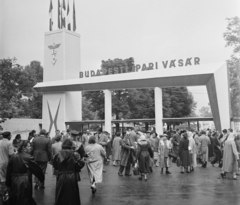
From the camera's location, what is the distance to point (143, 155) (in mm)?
10703

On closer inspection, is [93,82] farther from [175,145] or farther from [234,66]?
[175,145]

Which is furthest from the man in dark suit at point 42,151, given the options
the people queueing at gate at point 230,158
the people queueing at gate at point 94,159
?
the people queueing at gate at point 230,158

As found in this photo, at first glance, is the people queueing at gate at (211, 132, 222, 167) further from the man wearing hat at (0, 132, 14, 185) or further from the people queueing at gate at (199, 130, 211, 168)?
the man wearing hat at (0, 132, 14, 185)

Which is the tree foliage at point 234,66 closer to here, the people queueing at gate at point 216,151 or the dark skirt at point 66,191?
the people queueing at gate at point 216,151

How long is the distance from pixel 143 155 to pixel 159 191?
2430 millimetres

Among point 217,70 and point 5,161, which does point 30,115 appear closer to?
point 217,70

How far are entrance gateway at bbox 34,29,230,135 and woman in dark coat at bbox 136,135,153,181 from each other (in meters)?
11.4

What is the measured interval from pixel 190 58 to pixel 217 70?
4581mm

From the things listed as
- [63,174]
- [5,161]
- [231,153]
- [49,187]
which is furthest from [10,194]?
[231,153]

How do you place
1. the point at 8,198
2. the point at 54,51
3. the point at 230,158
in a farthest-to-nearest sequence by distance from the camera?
1. the point at 54,51
2. the point at 230,158
3. the point at 8,198

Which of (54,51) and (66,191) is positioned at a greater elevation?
(54,51)

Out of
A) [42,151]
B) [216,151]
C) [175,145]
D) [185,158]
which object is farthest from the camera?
[175,145]

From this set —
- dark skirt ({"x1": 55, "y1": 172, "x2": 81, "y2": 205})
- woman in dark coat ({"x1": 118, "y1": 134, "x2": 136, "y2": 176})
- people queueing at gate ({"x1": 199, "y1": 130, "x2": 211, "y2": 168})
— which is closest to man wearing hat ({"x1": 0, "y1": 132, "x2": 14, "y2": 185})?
dark skirt ({"x1": 55, "y1": 172, "x2": 81, "y2": 205})

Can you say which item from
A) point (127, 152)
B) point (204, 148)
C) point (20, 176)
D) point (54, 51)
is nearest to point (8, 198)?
point (20, 176)
